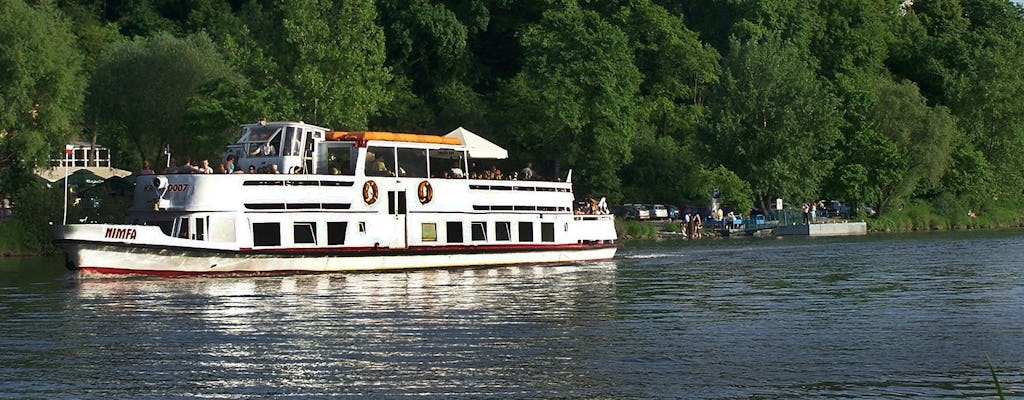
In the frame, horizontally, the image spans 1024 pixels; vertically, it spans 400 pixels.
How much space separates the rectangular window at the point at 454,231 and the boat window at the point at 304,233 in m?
6.04

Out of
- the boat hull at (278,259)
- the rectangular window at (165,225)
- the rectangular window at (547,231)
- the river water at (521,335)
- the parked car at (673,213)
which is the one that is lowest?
the river water at (521,335)

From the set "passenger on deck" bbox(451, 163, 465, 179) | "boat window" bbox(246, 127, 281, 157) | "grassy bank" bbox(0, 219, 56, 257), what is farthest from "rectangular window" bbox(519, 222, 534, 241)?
"grassy bank" bbox(0, 219, 56, 257)

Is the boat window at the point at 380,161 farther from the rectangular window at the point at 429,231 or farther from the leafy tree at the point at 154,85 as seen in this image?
the leafy tree at the point at 154,85

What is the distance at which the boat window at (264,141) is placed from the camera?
52844 mm

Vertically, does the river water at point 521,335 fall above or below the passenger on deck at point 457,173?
below

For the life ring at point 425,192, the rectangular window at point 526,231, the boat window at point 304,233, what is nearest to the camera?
the boat window at point 304,233

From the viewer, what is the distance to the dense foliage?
7769cm

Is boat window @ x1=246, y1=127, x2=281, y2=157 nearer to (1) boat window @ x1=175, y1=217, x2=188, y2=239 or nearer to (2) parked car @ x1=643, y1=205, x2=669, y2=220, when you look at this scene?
(1) boat window @ x1=175, y1=217, x2=188, y2=239

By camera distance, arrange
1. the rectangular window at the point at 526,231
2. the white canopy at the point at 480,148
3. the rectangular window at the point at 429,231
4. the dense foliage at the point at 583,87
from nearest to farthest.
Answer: the rectangular window at the point at 429,231 < the rectangular window at the point at 526,231 < the white canopy at the point at 480,148 < the dense foliage at the point at 583,87

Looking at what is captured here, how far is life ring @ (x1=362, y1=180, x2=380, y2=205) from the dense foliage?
944 inches

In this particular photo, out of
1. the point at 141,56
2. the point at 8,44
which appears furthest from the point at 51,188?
the point at 141,56

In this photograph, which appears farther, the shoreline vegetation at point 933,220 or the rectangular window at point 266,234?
the shoreline vegetation at point 933,220

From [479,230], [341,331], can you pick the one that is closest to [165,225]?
[479,230]

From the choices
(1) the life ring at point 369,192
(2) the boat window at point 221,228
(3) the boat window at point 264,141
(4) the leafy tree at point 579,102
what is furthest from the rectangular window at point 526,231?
(4) the leafy tree at point 579,102
